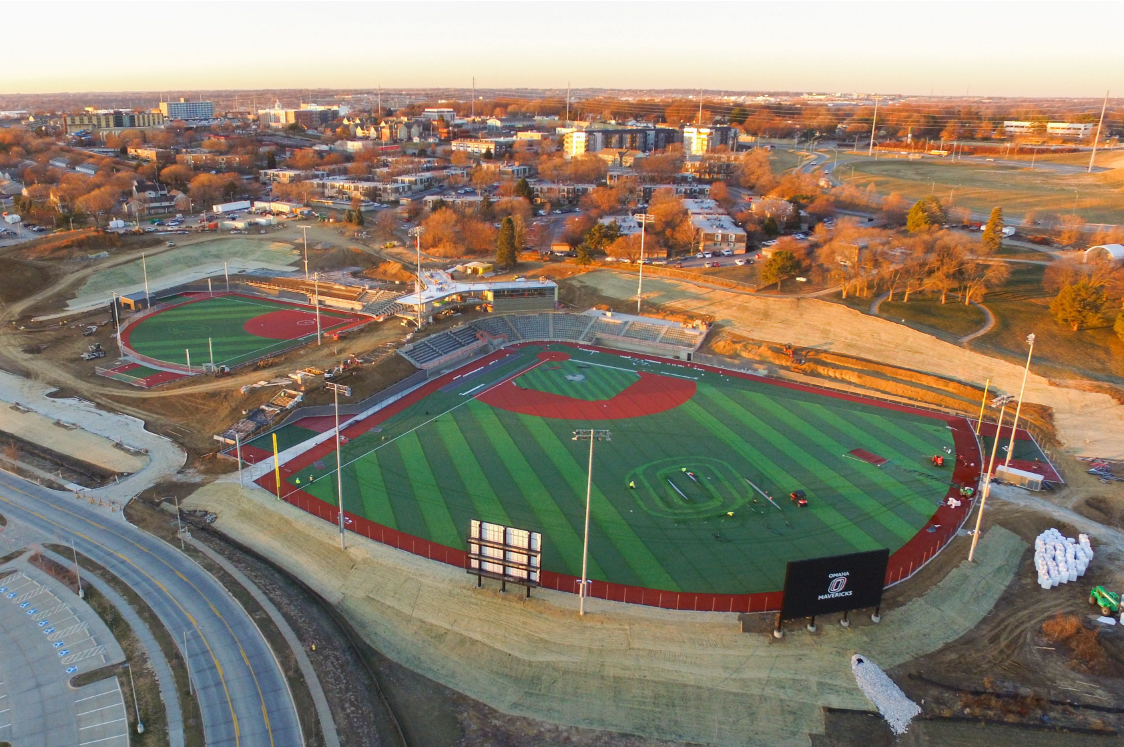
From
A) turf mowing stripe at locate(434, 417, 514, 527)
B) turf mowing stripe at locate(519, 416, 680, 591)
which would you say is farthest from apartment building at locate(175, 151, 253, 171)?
turf mowing stripe at locate(519, 416, 680, 591)

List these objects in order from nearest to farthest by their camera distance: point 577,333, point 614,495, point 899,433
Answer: point 614,495, point 899,433, point 577,333

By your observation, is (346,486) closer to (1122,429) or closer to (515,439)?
(515,439)


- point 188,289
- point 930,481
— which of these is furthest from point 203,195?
point 930,481

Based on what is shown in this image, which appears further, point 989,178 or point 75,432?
point 989,178

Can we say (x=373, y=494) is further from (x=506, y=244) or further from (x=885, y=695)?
(x=506, y=244)

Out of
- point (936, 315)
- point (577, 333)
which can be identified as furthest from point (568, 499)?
point (936, 315)

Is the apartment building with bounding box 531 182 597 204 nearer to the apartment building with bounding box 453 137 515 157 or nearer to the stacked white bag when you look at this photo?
the apartment building with bounding box 453 137 515 157

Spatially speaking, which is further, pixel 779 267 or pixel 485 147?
pixel 485 147

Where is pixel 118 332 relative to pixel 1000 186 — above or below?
below
